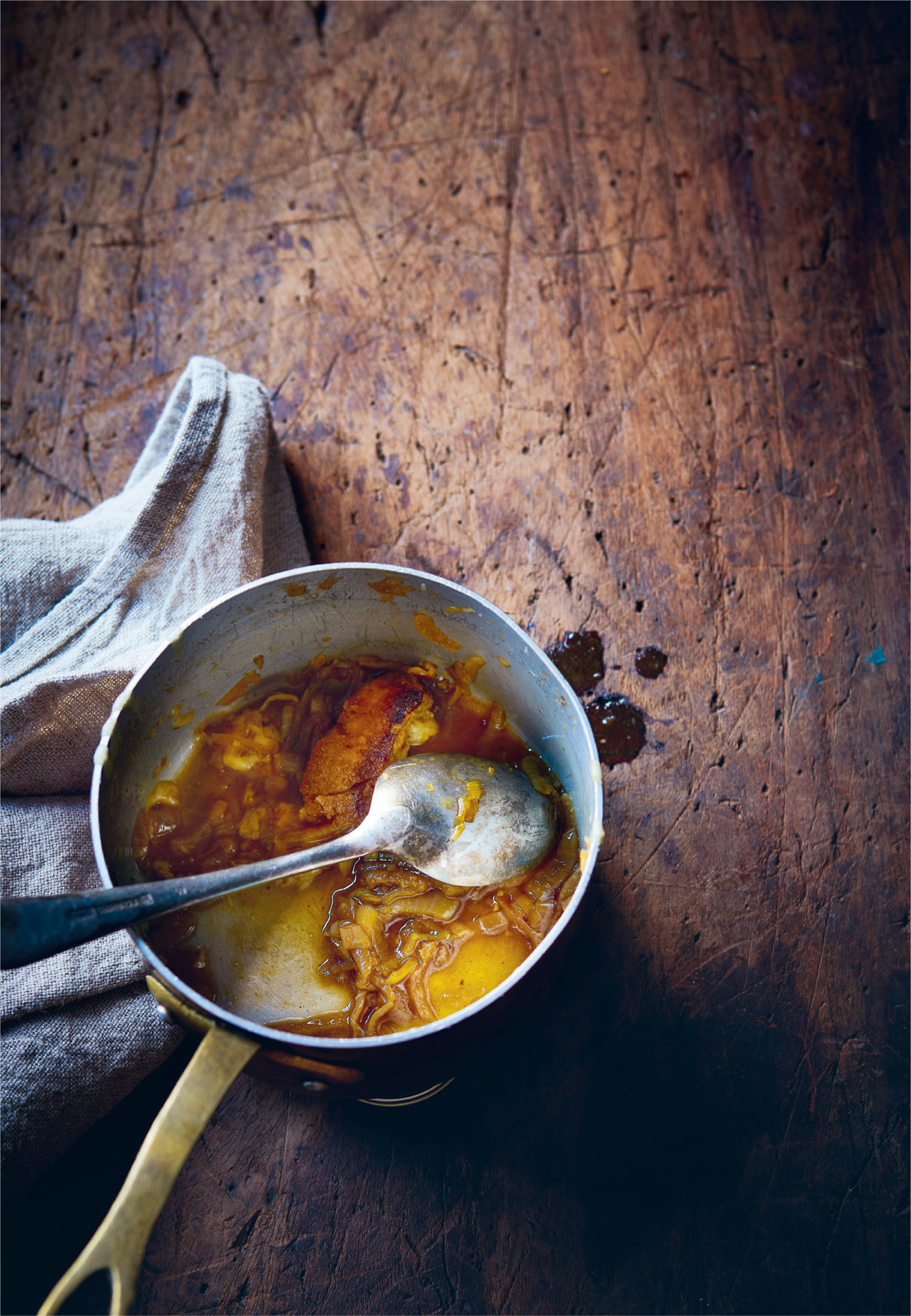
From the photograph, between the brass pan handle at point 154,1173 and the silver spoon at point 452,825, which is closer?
the brass pan handle at point 154,1173

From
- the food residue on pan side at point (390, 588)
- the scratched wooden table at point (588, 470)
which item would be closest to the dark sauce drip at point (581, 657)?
the scratched wooden table at point (588, 470)

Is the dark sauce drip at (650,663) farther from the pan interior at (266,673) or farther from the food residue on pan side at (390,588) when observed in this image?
the food residue on pan side at (390,588)

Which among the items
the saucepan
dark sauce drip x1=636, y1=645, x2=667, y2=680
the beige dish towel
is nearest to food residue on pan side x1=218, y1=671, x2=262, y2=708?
the saucepan

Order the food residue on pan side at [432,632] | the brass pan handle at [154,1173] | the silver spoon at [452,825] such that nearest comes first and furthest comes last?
the brass pan handle at [154,1173] < the silver spoon at [452,825] < the food residue on pan side at [432,632]

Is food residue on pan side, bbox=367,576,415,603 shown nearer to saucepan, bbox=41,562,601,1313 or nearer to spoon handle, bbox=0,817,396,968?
saucepan, bbox=41,562,601,1313

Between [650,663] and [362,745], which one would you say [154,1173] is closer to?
[362,745]

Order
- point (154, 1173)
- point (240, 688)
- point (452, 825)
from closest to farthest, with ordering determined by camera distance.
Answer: point (154, 1173)
point (452, 825)
point (240, 688)

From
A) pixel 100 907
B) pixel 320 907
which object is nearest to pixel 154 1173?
pixel 100 907
